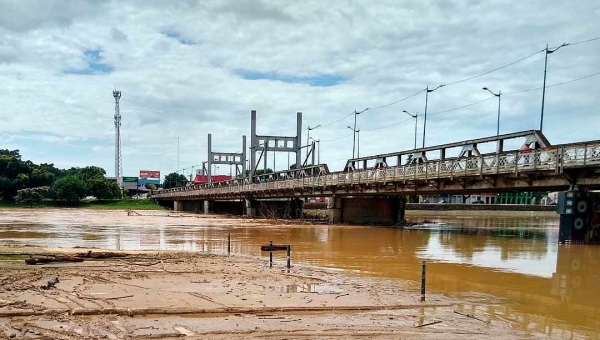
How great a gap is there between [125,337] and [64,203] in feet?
375

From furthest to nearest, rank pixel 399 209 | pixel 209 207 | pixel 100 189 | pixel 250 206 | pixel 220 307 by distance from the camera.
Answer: pixel 100 189 → pixel 209 207 → pixel 250 206 → pixel 399 209 → pixel 220 307

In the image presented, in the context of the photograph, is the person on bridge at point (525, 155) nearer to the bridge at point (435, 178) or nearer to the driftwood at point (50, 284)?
the bridge at point (435, 178)

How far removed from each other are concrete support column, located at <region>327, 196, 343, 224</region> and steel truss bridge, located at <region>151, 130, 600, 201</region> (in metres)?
0.79

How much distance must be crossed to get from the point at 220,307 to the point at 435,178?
33.0 m

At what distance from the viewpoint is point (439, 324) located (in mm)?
9836

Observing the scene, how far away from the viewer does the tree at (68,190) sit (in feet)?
364

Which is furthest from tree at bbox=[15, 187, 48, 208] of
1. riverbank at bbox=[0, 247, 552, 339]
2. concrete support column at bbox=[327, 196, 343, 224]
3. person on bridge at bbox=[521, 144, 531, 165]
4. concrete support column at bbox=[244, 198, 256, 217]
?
riverbank at bbox=[0, 247, 552, 339]

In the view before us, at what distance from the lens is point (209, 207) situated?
100 metres

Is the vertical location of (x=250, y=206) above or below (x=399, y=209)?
below

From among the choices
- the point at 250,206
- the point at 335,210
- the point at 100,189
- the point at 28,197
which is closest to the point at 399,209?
the point at 335,210

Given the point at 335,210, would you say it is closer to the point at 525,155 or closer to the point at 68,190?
the point at 525,155

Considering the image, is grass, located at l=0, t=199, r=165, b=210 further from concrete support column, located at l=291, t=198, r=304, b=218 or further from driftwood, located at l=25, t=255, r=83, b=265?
driftwood, located at l=25, t=255, r=83, b=265

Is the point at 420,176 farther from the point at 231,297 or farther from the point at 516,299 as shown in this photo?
the point at 231,297

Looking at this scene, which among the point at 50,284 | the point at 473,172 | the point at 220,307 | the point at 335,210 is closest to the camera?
the point at 220,307
